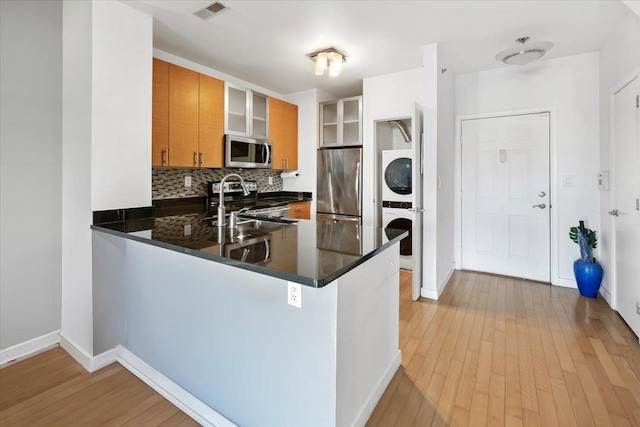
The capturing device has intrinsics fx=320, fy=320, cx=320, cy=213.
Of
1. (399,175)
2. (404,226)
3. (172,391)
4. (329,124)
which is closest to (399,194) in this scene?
(399,175)

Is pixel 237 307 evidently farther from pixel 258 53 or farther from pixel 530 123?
pixel 530 123

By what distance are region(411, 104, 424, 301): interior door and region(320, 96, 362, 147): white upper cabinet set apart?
115cm

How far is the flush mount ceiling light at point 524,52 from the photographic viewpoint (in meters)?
2.69

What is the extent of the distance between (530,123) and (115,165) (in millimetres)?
4093

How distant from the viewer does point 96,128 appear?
6.70 feet

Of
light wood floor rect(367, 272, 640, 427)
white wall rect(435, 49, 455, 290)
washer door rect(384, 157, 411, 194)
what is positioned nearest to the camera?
light wood floor rect(367, 272, 640, 427)

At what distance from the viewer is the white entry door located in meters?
3.61

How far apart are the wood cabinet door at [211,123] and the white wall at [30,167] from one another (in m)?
1.23

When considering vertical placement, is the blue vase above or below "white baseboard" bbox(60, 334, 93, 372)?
above

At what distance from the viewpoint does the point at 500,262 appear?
3879 millimetres

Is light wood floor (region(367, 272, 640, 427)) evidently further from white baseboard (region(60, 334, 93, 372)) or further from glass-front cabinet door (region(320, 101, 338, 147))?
glass-front cabinet door (region(320, 101, 338, 147))

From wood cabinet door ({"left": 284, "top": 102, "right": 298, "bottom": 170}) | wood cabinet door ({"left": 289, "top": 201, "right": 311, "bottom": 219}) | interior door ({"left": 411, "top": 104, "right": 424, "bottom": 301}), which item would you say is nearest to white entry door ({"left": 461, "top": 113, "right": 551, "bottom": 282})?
interior door ({"left": 411, "top": 104, "right": 424, "bottom": 301})

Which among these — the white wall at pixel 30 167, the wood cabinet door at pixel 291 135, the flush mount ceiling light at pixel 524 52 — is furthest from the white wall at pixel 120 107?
the flush mount ceiling light at pixel 524 52

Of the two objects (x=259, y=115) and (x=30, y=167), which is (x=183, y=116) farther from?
(x=30, y=167)
